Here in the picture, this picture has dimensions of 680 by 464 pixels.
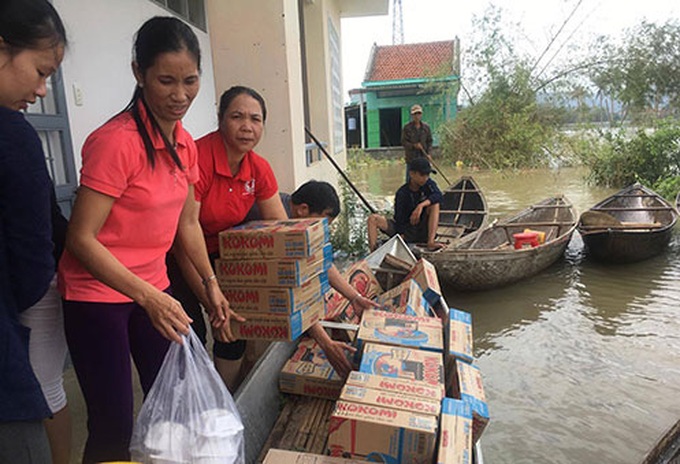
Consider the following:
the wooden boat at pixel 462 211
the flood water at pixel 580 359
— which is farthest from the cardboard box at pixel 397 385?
the wooden boat at pixel 462 211

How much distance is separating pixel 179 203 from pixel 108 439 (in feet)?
2.32

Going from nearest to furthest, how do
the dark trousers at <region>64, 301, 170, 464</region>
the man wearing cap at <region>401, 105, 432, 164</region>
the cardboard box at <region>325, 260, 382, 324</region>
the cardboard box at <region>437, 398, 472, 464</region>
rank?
the dark trousers at <region>64, 301, 170, 464</region> → the cardboard box at <region>437, 398, 472, 464</region> → the cardboard box at <region>325, 260, 382, 324</region> → the man wearing cap at <region>401, 105, 432, 164</region>

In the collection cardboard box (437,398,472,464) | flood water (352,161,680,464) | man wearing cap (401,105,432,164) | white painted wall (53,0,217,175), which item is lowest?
flood water (352,161,680,464)

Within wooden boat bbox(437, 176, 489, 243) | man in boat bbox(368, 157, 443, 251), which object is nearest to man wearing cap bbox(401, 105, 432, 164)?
wooden boat bbox(437, 176, 489, 243)

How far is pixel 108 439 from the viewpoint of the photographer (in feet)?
4.42

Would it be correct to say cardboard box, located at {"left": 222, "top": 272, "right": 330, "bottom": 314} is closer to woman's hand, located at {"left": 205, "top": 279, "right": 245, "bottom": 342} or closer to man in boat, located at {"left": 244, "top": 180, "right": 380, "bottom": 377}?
woman's hand, located at {"left": 205, "top": 279, "right": 245, "bottom": 342}

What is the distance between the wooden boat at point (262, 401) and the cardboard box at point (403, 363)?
287 millimetres

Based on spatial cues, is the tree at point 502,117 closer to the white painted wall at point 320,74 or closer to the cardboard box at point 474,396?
the white painted wall at point 320,74

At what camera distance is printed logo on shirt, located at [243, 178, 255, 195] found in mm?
1981

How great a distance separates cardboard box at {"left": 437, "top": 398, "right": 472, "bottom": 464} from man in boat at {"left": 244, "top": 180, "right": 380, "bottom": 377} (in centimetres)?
62

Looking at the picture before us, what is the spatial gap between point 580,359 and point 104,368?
3.64 meters

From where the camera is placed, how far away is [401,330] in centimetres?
209

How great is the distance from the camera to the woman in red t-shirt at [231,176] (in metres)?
1.89

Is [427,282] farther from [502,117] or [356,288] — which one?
[502,117]
